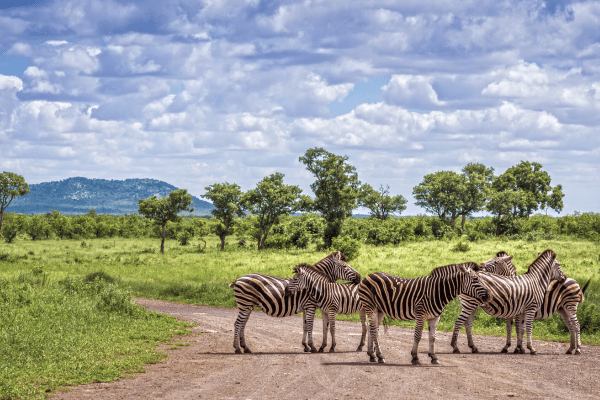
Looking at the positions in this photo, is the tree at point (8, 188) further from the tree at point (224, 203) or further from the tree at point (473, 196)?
the tree at point (473, 196)

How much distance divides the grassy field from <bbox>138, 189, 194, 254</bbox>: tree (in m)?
4.01

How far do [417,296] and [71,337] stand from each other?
349 inches

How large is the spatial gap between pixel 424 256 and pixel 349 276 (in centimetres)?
3140

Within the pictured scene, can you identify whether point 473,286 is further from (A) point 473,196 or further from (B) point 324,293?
(A) point 473,196

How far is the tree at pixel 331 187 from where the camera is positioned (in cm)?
5453

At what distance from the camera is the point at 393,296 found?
12.5 metres

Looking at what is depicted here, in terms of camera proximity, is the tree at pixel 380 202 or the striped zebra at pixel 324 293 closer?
the striped zebra at pixel 324 293

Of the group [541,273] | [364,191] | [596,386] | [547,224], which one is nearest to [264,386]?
[596,386]

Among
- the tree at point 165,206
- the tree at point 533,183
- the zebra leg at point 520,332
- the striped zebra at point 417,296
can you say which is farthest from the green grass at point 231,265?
the tree at point 533,183

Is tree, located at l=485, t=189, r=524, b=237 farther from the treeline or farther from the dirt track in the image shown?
the dirt track

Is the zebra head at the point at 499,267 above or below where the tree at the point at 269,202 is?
below

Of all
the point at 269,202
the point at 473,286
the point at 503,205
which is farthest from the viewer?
the point at 503,205

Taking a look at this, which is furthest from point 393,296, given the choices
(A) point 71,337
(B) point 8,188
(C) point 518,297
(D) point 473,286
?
(B) point 8,188

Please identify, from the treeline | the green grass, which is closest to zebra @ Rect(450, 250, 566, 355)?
the green grass
